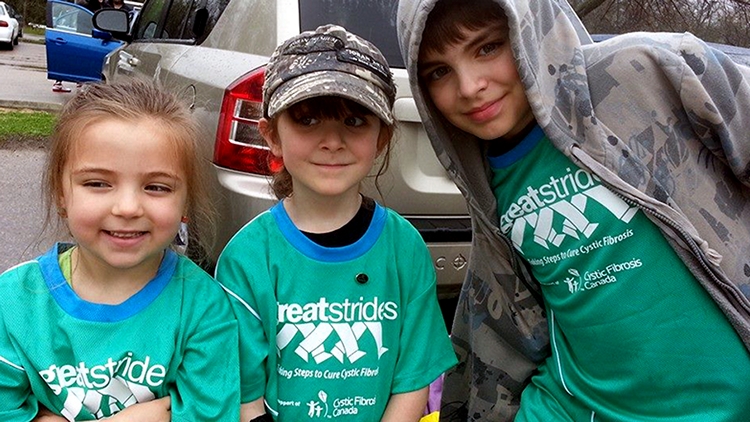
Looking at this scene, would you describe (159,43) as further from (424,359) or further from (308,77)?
(424,359)

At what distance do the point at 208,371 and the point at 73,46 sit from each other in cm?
995

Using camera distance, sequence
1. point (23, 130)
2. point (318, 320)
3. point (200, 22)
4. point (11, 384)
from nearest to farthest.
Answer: point (11, 384) → point (318, 320) → point (200, 22) → point (23, 130)

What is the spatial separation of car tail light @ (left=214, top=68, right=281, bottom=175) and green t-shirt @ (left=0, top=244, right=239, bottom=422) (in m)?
0.97

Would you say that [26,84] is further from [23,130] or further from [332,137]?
[332,137]

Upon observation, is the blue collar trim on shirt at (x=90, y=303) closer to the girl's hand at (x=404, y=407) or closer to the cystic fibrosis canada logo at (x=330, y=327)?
the cystic fibrosis canada logo at (x=330, y=327)

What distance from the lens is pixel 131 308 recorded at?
5.51 ft

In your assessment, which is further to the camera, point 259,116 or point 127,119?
point 259,116

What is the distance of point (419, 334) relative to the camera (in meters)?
1.91

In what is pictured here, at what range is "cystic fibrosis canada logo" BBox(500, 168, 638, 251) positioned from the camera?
170 cm

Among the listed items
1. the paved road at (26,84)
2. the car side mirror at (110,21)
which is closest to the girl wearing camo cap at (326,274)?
the car side mirror at (110,21)

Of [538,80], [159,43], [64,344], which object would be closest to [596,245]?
[538,80]

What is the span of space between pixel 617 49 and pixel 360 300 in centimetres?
92

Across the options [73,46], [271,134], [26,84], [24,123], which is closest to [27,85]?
[26,84]

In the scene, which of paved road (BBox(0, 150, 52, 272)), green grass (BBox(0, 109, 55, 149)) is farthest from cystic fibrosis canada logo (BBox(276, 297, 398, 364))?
green grass (BBox(0, 109, 55, 149))
